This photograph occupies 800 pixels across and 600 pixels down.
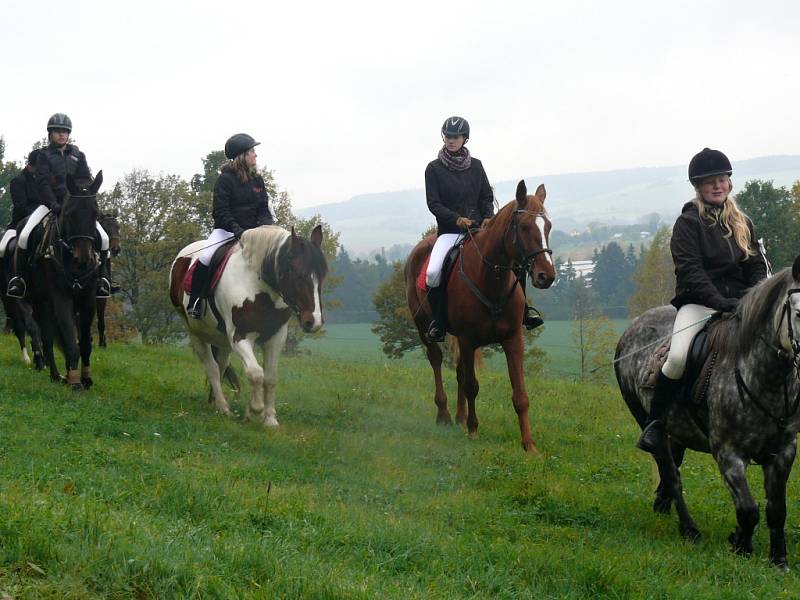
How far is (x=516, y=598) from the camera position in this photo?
18.9ft

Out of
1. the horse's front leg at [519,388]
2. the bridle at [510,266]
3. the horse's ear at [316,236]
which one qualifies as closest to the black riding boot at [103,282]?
the horse's ear at [316,236]

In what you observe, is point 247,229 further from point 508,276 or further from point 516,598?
point 516,598

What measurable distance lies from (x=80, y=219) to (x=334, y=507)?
6.52 meters

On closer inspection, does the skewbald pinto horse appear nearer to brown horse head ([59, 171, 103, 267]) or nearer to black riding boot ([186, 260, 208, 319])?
black riding boot ([186, 260, 208, 319])

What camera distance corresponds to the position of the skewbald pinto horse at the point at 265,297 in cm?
1077

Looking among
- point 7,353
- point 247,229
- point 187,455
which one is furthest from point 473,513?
point 7,353

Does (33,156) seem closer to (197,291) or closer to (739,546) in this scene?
(197,291)

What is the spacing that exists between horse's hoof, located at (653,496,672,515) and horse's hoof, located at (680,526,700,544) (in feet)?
2.48

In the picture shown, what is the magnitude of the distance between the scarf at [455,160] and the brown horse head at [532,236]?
1810mm

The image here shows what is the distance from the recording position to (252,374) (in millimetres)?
11117

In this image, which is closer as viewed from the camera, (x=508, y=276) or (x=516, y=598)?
(x=516, y=598)

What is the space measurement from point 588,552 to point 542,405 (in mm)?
7880

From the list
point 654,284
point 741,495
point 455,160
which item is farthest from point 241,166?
point 654,284

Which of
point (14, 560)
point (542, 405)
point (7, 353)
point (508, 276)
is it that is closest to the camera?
point (14, 560)
